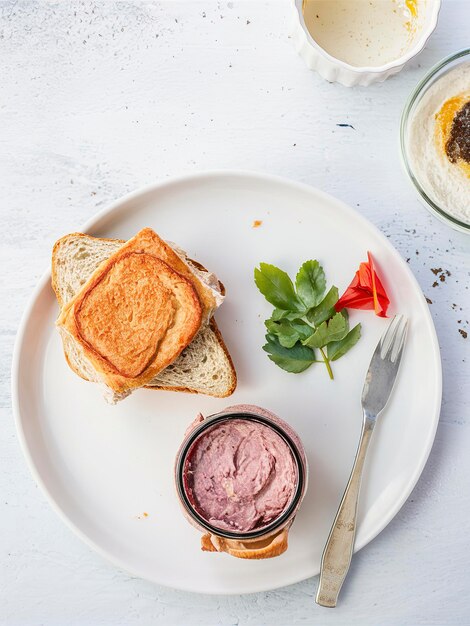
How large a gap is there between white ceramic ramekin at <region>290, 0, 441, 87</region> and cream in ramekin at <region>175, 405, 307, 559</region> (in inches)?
51.3

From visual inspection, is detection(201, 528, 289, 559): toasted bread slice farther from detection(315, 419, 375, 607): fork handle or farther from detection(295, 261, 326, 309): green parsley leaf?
detection(295, 261, 326, 309): green parsley leaf

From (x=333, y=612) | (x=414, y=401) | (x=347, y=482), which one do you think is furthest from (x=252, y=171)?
(x=333, y=612)

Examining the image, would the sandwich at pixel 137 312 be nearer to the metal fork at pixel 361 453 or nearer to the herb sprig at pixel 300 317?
the herb sprig at pixel 300 317

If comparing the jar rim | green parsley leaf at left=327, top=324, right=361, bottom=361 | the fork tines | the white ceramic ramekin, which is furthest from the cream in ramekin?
the white ceramic ramekin

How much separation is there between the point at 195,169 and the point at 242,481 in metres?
1.20

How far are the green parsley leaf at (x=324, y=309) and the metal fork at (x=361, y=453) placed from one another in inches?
8.9

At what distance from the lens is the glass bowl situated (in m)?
2.46

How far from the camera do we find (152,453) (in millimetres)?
2480

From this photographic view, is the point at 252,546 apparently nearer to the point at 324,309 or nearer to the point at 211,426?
the point at 211,426

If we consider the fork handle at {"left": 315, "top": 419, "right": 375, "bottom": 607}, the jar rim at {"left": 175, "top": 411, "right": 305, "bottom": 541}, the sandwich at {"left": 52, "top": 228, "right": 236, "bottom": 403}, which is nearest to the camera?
the jar rim at {"left": 175, "top": 411, "right": 305, "bottom": 541}

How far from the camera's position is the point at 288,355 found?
7.94ft

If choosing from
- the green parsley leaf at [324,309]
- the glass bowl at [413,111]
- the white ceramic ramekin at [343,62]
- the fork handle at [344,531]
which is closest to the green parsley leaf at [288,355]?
the green parsley leaf at [324,309]

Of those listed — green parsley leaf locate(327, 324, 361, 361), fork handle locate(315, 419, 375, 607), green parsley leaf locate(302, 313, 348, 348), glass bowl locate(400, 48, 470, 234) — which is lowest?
fork handle locate(315, 419, 375, 607)

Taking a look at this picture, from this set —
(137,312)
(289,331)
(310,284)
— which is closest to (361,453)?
(289,331)
